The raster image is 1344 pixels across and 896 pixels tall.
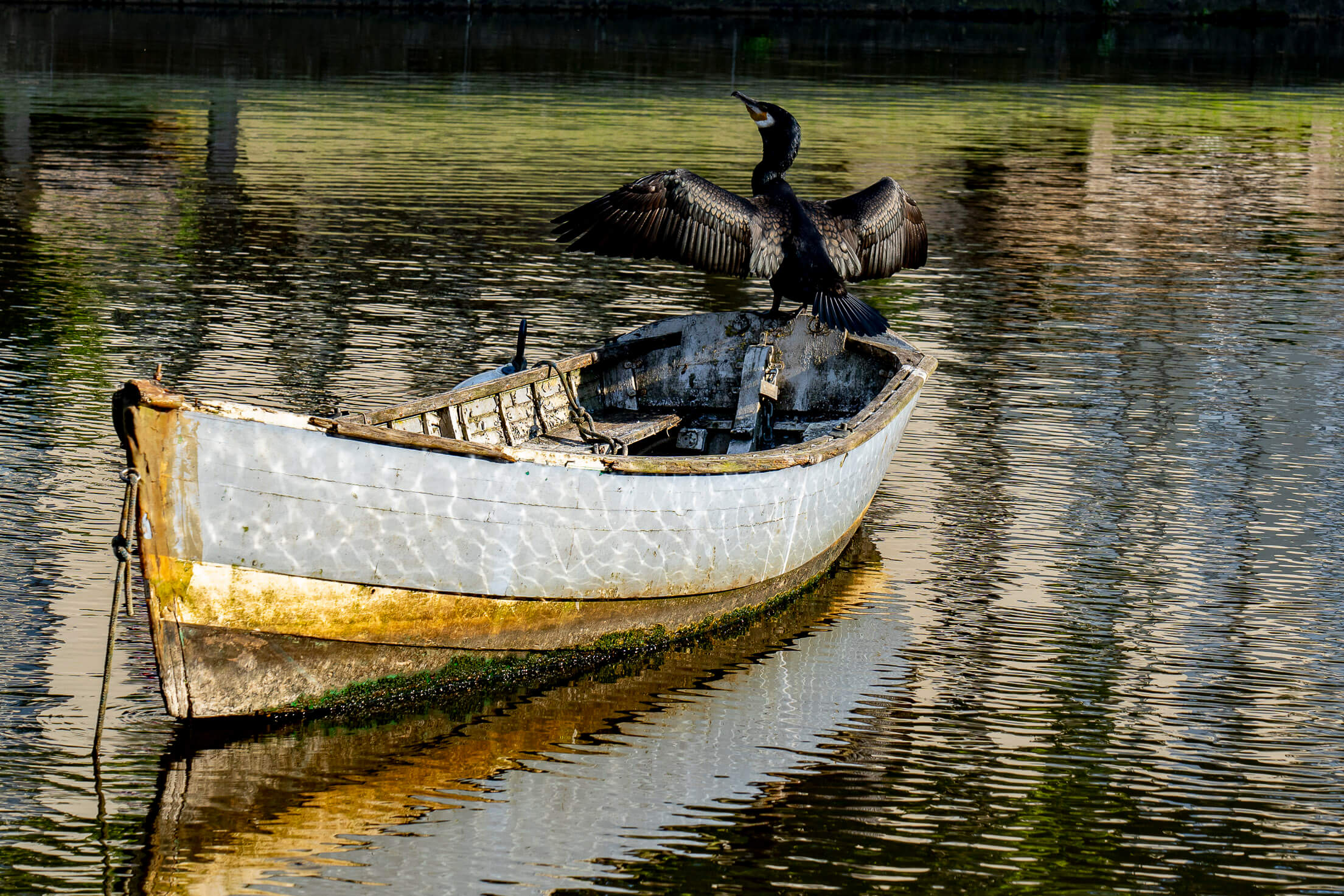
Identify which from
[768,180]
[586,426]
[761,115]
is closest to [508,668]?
[586,426]

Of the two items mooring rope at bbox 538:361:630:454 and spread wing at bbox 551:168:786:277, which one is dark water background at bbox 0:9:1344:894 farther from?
spread wing at bbox 551:168:786:277

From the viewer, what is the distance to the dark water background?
6.76m

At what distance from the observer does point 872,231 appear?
1143 cm

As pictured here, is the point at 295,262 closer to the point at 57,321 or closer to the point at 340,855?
the point at 57,321

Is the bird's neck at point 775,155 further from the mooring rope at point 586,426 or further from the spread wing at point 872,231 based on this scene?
the mooring rope at point 586,426

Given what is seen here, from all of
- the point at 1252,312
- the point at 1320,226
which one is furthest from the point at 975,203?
the point at 1252,312

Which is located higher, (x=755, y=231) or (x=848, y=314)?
(x=755, y=231)

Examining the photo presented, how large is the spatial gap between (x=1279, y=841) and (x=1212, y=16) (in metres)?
54.1

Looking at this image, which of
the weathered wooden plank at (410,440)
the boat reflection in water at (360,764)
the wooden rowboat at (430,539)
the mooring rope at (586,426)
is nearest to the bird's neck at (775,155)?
the mooring rope at (586,426)

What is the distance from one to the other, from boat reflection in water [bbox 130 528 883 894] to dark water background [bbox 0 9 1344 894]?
0.07 feet

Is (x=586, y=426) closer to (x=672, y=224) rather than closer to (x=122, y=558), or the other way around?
(x=672, y=224)

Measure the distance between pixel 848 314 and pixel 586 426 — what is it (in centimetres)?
169

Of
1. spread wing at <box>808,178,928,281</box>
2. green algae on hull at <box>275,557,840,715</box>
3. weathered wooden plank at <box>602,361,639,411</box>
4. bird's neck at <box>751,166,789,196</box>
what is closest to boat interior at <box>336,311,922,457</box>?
weathered wooden plank at <box>602,361,639,411</box>

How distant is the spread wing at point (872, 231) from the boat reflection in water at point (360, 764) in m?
3.21
